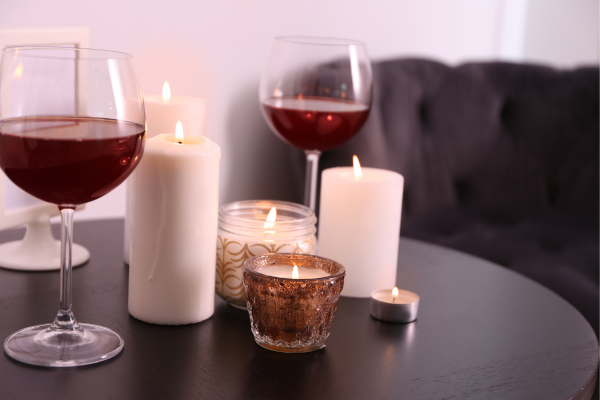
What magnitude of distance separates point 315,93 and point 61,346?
61cm

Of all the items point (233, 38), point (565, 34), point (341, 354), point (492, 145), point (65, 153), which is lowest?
point (341, 354)

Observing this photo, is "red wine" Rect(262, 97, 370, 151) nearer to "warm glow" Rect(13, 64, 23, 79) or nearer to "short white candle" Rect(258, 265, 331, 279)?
"short white candle" Rect(258, 265, 331, 279)

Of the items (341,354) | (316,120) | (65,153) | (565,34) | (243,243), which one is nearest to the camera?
(65,153)

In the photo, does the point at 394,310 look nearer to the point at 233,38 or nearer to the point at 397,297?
the point at 397,297

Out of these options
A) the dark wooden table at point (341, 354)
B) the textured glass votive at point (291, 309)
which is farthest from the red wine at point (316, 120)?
the textured glass votive at point (291, 309)

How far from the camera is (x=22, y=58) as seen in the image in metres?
0.54

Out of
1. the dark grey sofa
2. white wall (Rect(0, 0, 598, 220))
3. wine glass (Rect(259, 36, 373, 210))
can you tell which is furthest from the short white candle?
the dark grey sofa

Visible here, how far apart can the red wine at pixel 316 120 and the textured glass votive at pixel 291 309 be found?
0.40m

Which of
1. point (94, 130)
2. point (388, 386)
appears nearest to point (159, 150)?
point (94, 130)

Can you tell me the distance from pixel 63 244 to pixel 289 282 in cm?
22

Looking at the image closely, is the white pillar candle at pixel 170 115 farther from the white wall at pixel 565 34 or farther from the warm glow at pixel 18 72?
the white wall at pixel 565 34

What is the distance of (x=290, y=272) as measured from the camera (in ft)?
2.30

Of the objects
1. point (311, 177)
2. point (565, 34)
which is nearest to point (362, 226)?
point (311, 177)

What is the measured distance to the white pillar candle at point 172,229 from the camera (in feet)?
2.15
